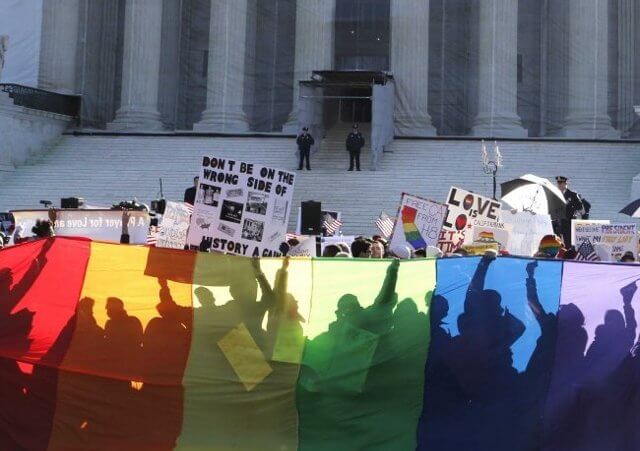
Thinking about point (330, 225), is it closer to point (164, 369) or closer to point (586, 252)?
point (586, 252)

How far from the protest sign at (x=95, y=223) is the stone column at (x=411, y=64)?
23.8 metres

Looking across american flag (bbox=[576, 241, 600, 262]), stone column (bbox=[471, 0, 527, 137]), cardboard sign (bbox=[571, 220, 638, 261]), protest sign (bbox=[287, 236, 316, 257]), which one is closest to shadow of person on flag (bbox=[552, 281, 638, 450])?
protest sign (bbox=[287, 236, 316, 257])

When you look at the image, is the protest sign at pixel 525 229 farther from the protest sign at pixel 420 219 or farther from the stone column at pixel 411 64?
the stone column at pixel 411 64

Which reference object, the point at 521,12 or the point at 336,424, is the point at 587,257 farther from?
the point at 521,12

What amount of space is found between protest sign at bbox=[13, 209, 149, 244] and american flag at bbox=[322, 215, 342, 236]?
21.2 ft

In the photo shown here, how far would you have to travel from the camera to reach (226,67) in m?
38.9

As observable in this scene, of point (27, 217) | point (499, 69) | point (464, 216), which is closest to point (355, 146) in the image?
point (499, 69)

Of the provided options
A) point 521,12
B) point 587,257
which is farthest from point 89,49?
point 587,257

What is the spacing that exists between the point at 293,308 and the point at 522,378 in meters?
1.66

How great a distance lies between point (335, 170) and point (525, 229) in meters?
18.2

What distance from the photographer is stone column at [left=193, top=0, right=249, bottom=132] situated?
38812 mm

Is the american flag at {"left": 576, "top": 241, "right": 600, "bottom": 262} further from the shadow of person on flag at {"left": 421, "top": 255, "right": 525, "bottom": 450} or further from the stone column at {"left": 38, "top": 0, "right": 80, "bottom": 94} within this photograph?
the stone column at {"left": 38, "top": 0, "right": 80, "bottom": 94}

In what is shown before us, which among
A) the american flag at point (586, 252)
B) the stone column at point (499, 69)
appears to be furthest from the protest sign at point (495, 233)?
the stone column at point (499, 69)

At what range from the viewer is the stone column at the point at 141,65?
39688mm
